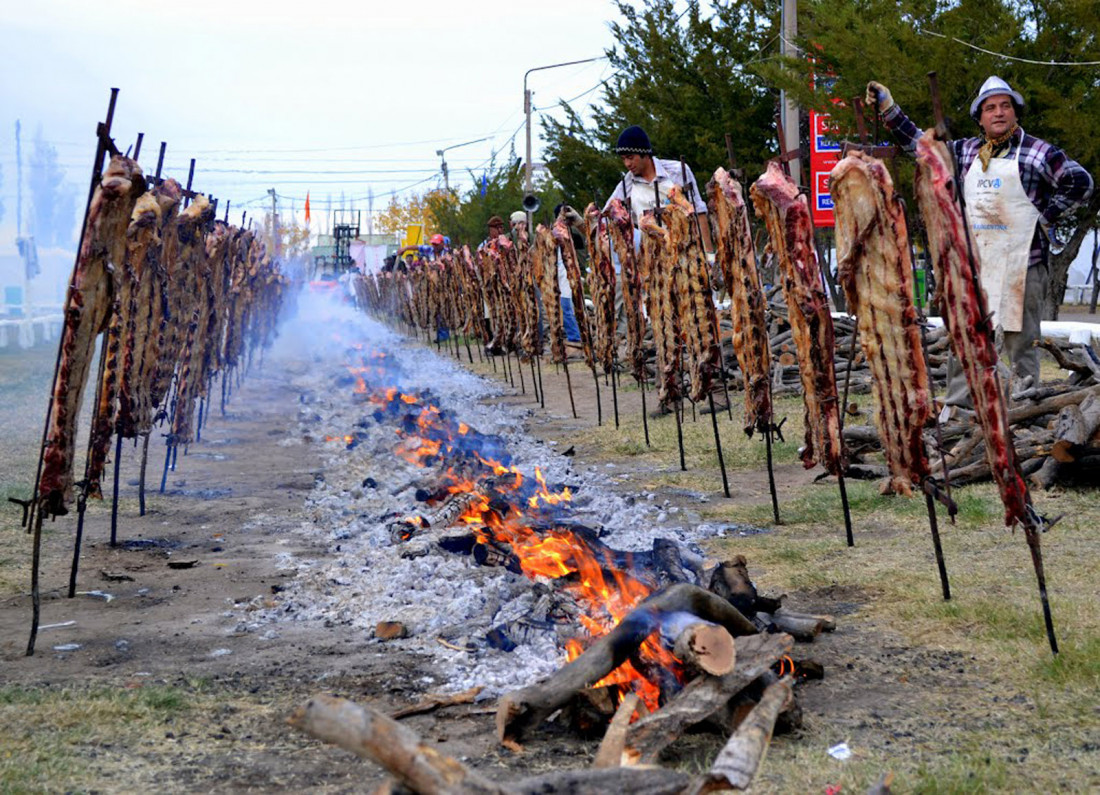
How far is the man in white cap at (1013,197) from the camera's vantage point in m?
8.74

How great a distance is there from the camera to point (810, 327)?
23.4ft

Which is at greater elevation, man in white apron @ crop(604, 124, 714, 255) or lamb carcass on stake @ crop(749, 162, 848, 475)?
man in white apron @ crop(604, 124, 714, 255)

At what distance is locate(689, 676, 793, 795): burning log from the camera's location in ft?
11.0

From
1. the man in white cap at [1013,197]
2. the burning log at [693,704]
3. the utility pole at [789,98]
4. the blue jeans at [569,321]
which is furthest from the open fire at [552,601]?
the blue jeans at [569,321]

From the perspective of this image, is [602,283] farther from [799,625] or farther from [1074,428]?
[799,625]

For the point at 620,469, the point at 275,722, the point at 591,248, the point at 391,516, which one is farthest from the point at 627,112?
the point at 275,722

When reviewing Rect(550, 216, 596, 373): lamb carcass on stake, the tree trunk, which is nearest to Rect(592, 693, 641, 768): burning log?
Rect(550, 216, 596, 373): lamb carcass on stake

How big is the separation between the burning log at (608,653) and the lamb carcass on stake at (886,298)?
5.81 ft

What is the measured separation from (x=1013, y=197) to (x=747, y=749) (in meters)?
6.66

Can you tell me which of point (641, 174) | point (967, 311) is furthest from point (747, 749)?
point (641, 174)

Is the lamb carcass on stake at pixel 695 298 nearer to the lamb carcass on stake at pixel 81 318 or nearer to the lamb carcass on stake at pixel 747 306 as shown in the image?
the lamb carcass on stake at pixel 747 306

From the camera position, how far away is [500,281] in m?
20.3

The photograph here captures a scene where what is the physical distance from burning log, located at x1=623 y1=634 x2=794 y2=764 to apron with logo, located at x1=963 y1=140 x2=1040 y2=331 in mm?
→ 5368

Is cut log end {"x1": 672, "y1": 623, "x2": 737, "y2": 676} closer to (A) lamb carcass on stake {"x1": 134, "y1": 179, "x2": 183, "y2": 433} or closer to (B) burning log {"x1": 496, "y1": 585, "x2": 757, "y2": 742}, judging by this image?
(B) burning log {"x1": 496, "y1": 585, "x2": 757, "y2": 742}
